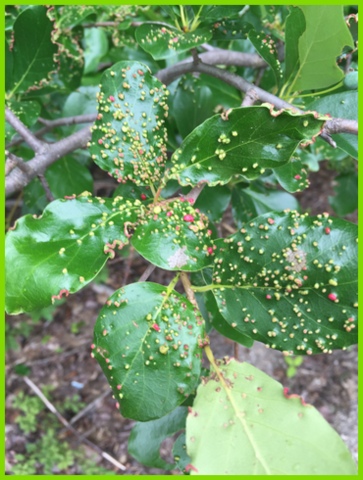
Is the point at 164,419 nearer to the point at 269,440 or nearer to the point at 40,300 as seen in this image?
the point at 269,440

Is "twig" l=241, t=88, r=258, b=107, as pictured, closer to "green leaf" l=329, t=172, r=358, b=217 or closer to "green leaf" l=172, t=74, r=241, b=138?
"green leaf" l=172, t=74, r=241, b=138

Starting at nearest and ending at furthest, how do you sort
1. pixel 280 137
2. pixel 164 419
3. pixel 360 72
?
1. pixel 280 137
2. pixel 360 72
3. pixel 164 419

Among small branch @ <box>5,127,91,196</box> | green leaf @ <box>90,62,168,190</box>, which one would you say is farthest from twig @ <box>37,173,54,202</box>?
green leaf @ <box>90,62,168,190</box>

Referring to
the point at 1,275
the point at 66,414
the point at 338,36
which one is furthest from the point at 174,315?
the point at 66,414

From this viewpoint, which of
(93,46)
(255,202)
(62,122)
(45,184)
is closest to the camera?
(45,184)

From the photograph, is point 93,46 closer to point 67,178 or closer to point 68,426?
point 67,178

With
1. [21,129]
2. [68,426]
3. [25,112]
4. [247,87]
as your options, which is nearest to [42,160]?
[21,129]
